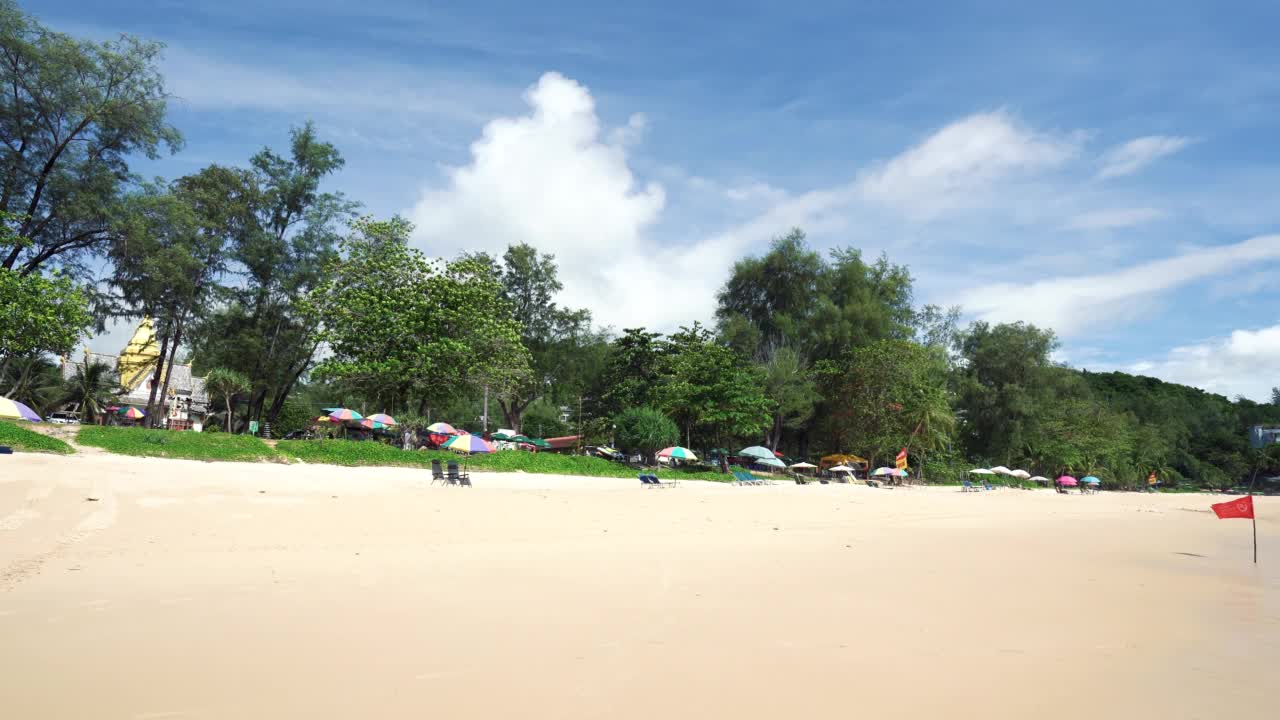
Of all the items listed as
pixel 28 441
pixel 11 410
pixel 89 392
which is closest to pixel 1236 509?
pixel 11 410

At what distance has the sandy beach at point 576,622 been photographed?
3.61 meters

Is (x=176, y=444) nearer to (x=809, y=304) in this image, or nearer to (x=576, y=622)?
(x=576, y=622)

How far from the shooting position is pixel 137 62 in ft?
85.2

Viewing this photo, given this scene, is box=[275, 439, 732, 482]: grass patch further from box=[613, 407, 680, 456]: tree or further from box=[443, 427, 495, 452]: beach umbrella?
box=[443, 427, 495, 452]: beach umbrella

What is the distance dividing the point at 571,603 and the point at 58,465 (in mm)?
16095

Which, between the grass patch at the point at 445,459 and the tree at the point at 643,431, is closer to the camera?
the grass patch at the point at 445,459

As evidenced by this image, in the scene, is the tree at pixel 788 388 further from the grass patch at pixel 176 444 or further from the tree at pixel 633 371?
the grass patch at pixel 176 444

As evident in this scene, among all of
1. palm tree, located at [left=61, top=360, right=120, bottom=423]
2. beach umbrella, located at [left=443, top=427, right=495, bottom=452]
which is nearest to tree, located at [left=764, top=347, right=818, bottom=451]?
beach umbrella, located at [left=443, top=427, right=495, bottom=452]

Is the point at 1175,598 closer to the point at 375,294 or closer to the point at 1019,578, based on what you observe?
the point at 1019,578

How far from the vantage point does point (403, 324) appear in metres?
31.2

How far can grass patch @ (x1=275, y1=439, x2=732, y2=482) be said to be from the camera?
24281 millimetres

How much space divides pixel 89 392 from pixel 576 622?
47604mm

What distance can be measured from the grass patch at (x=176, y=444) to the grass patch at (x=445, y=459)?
1.05 m

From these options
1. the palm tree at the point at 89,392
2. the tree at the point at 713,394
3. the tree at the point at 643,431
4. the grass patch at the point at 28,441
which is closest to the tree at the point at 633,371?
the tree at the point at 713,394
